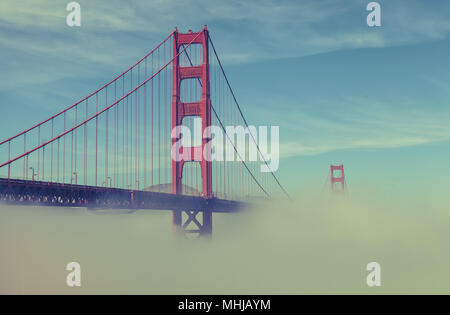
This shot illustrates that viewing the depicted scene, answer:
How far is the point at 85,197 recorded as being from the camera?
132ft

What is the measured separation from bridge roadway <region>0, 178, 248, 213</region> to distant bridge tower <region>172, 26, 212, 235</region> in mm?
1948

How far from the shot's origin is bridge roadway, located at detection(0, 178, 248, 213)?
34031 mm

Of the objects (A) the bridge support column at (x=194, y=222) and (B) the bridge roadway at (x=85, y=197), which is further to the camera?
(A) the bridge support column at (x=194, y=222)

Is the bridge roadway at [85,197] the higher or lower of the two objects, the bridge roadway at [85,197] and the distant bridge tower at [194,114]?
the lower

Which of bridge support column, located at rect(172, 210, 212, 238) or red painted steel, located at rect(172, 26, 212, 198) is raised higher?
red painted steel, located at rect(172, 26, 212, 198)

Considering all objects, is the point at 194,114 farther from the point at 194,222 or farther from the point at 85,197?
the point at 85,197

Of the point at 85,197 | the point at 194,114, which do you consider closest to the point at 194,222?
the point at 194,114

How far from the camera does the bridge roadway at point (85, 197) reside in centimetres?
3403

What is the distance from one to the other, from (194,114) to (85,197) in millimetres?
22428

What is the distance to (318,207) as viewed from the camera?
104m

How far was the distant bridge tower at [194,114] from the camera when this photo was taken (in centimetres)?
5744

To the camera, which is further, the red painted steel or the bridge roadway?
the red painted steel

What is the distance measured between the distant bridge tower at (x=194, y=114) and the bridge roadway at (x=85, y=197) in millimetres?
1948
